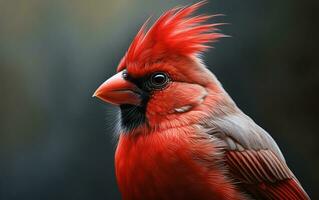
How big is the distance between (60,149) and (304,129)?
2.89 ft

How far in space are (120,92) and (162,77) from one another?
13cm

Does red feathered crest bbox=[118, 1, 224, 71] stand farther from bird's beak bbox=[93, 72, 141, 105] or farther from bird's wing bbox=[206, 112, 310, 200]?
bird's wing bbox=[206, 112, 310, 200]

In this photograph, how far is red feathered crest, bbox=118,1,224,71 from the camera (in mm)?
1581

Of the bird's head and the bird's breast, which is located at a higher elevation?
the bird's head

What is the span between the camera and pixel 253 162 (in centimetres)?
157

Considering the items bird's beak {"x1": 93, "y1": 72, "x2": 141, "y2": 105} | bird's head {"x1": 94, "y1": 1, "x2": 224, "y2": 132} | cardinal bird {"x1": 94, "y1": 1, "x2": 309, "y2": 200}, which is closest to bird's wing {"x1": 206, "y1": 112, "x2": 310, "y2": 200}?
cardinal bird {"x1": 94, "y1": 1, "x2": 309, "y2": 200}

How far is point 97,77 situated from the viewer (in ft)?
6.49

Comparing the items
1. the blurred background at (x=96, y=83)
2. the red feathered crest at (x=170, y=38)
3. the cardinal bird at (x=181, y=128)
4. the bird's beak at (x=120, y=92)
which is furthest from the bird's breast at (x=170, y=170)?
the blurred background at (x=96, y=83)

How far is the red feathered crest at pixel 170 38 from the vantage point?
158cm

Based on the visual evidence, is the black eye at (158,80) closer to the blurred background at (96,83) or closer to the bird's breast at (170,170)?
the bird's breast at (170,170)

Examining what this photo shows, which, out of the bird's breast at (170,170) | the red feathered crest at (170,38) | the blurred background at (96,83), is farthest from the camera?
the blurred background at (96,83)

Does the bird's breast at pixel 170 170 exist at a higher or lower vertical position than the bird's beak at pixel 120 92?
lower

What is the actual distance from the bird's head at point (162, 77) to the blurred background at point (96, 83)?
33cm

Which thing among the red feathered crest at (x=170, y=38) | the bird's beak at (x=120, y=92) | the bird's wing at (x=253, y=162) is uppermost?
the red feathered crest at (x=170, y=38)
